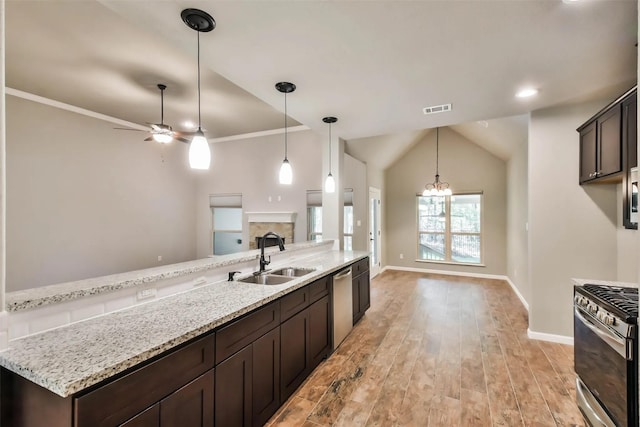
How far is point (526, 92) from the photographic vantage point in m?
2.72

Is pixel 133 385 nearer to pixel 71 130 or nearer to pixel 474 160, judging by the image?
pixel 71 130

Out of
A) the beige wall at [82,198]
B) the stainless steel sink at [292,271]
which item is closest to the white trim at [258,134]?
the beige wall at [82,198]

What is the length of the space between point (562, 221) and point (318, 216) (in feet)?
13.2

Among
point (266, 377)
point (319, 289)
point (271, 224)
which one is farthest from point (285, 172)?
point (271, 224)

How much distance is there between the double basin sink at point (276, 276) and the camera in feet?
8.05

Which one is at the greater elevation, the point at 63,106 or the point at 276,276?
the point at 63,106

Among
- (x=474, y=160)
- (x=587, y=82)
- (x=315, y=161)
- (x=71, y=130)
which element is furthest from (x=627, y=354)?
(x=71, y=130)

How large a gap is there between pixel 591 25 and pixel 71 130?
6.79 m

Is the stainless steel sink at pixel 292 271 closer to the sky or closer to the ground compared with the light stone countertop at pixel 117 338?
closer to the ground

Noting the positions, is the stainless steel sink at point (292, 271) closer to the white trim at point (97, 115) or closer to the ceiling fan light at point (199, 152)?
the ceiling fan light at point (199, 152)

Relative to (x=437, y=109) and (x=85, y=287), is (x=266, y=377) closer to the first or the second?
(x=85, y=287)

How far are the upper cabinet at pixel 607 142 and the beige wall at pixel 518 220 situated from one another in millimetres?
1380

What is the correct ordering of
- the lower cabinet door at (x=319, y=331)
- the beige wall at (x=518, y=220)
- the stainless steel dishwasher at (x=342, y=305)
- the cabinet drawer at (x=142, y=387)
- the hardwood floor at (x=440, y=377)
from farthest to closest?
the beige wall at (x=518, y=220)
the stainless steel dishwasher at (x=342, y=305)
the lower cabinet door at (x=319, y=331)
the hardwood floor at (x=440, y=377)
the cabinet drawer at (x=142, y=387)

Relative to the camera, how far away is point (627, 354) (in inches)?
53.1
